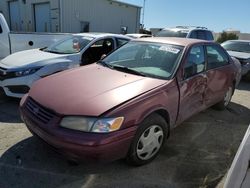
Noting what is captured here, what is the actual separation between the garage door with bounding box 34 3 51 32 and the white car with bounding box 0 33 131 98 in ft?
36.8

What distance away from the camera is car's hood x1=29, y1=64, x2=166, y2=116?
2776mm

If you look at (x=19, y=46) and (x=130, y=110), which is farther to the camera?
(x=19, y=46)

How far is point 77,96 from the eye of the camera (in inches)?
117

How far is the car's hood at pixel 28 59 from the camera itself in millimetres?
5156

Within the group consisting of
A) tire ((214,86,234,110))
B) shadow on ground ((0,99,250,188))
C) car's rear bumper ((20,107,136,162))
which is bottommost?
shadow on ground ((0,99,250,188))

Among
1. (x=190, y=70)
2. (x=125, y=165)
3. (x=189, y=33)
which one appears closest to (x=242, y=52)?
(x=189, y=33)

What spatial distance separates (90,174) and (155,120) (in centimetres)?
100

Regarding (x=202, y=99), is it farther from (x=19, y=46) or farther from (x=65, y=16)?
(x=65, y=16)

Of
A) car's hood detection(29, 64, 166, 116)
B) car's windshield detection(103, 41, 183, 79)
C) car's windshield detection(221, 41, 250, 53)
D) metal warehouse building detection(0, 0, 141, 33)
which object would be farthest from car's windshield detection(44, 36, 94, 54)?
metal warehouse building detection(0, 0, 141, 33)

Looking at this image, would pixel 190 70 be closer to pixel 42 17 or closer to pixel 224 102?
pixel 224 102

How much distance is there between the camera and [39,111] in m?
2.97

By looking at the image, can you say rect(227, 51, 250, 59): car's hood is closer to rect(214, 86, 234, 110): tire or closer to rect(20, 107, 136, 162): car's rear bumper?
rect(214, 86, 234, 110): tire

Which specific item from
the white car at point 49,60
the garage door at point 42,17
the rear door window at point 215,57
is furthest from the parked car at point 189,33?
the garage door at point 42,17

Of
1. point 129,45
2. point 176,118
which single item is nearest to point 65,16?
point 129,45
